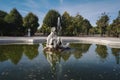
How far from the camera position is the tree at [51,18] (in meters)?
63.8

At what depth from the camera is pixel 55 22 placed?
64.7m

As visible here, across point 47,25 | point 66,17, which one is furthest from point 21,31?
point 66,17

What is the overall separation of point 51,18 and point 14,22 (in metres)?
12.7

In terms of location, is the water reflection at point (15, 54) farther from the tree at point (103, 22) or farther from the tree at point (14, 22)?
the tree at point (103, 22)

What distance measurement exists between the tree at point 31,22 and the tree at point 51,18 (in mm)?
3546

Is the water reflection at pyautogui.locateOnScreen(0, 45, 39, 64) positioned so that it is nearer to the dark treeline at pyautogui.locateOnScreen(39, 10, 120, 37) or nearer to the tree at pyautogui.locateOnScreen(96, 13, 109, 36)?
the dark treeline at pyautogui.locateOnScreen(39, 10, 120, 37)

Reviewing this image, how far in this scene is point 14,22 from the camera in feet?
190

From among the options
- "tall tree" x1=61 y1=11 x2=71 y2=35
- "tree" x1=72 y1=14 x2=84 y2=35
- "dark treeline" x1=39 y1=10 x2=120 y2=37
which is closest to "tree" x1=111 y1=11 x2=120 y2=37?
"dark treeline" x1=39 y1=10 x2=120 y2=37

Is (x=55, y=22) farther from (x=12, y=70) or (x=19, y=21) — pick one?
(x=12, y=70)

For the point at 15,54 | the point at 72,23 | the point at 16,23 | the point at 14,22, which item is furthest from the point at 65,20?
the point at 15,54

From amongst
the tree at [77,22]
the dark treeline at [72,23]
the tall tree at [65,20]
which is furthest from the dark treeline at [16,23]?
the tree at [77,22]

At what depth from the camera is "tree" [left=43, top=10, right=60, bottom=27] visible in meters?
63.8

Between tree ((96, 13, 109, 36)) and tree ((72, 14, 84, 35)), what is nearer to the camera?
tree ((72, 14, 84, 35))

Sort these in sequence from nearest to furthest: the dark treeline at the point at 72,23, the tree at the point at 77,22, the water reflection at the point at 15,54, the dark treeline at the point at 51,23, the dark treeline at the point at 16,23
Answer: the water reflection at the point at 15,54 → the dark treeline at the point at 16,23 → the dark treeline at the point at 51,23 → the dark treeline at the point at 72,23 → the tree at the point at 77,22
